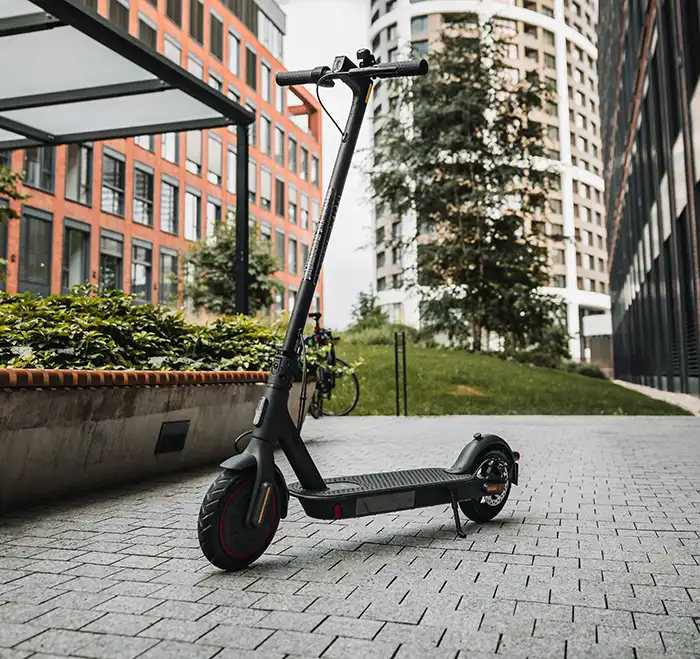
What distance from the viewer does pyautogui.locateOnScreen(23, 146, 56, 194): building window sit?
26.8 metres

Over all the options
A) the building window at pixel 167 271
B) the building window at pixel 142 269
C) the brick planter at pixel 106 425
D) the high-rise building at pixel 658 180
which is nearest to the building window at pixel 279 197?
the building window at pixel 167 271

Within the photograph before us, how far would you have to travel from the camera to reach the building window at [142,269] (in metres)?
32.7

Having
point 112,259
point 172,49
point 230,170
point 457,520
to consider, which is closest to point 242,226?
point 457,520

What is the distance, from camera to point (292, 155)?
171ft

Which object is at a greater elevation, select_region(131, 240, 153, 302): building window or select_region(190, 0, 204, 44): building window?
select_region(190, 0, 204, 44): building window

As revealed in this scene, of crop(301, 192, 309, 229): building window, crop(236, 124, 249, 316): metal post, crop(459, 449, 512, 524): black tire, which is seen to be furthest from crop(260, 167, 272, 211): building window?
crop(459, 449, 512, 524): black tire

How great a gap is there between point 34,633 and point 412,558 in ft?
5.61

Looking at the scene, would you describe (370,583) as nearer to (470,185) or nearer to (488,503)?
(488,503)

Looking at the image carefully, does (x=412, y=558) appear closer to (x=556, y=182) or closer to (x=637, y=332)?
(x=556, y=182)

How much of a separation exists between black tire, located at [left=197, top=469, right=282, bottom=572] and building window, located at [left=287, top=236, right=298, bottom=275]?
47635 millimetres

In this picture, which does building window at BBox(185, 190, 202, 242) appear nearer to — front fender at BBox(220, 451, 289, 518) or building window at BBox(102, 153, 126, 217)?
building window at BBox(102, 153, 126, 217)

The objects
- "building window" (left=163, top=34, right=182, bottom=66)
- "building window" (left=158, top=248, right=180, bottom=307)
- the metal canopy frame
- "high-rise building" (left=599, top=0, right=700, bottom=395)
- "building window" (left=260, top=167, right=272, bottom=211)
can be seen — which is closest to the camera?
the metal canopy frame

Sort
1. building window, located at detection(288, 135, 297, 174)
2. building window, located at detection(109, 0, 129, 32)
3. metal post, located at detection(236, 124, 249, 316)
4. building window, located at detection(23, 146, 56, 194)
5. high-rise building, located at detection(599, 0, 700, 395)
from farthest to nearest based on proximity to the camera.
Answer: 1. building window, located at detection(288, 135, 297, 174)
2. building window, located at detection(109, 0, 129, 32)
3. building window, located at detection(23, 146, 56, 194)
4. high-rise building, located at detection(599, 0, 700, 395)
5. metal post, located at detection(236, 124, 249, 316)

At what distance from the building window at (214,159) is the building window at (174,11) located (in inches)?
219
